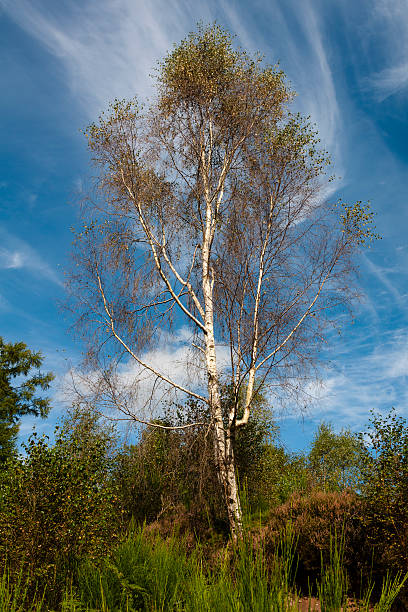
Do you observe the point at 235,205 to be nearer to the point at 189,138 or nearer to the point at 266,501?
the point at 189,138

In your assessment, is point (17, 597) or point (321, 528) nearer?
point (17, 597)

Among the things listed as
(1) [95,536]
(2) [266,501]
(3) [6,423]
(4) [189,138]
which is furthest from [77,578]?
(3) [6,423]

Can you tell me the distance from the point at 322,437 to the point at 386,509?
759 inches

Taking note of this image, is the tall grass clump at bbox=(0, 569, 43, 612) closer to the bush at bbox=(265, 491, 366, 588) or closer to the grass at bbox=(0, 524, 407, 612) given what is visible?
the grass at bbox=(0, 524, 407, 612)

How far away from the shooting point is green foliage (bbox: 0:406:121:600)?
554 cm

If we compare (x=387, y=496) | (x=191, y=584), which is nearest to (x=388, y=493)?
(x=387, y=496)

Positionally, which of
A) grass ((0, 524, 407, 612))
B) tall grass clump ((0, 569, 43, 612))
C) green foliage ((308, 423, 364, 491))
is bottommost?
tall grass clump ((0, 569, 43, 612))

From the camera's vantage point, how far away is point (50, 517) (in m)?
5.67

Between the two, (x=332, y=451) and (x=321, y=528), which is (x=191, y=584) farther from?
(x=332, y=451)

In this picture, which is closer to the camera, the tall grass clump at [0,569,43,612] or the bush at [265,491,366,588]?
the tall grass clump at [0,569,43,612]

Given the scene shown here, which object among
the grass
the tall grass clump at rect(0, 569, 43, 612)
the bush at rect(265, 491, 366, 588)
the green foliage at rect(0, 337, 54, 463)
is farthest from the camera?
the green foliage at rect(0, 337, 54, 463)

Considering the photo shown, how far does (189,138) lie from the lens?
37.8 feet

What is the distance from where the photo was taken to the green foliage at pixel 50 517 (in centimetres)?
554

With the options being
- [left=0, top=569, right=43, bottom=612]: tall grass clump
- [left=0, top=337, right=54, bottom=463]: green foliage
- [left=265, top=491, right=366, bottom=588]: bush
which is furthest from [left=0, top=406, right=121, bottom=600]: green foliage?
[left=0, top=337, right=54, bottom=463]: green foliage
